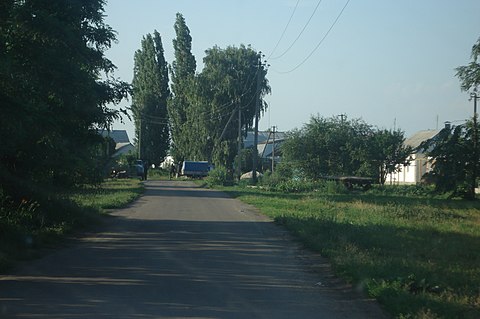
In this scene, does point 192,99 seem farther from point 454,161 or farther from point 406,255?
point 406,255

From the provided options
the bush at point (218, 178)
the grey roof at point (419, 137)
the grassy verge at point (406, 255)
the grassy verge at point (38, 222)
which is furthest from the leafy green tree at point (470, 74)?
the grey roof at point (419, 137)

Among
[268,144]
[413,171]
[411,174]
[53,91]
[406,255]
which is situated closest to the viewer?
[406,255]

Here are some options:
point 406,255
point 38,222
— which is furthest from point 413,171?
point 38,222

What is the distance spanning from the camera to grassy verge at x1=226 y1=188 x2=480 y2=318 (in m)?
8.87

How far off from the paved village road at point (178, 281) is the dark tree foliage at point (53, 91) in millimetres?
2414

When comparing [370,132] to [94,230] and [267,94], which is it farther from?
[94,230]

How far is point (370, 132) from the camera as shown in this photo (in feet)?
220

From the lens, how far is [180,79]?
76125mm

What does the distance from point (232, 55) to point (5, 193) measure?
57.2m

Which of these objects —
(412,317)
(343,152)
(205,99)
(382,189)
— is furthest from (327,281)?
(205,99)

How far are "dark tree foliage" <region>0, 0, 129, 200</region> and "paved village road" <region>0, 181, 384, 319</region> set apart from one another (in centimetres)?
241

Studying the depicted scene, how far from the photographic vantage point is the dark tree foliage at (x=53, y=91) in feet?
38.9

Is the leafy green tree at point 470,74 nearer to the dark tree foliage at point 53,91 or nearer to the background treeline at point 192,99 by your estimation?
the dark tree foliage at point 53,91

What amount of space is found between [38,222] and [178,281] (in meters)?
7.67
